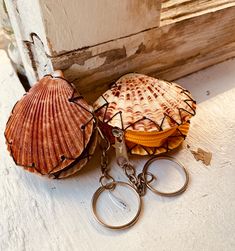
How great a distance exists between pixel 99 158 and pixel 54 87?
0.14 meters

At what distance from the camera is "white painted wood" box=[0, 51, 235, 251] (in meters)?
0.39

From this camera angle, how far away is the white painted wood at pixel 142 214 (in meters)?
0.39

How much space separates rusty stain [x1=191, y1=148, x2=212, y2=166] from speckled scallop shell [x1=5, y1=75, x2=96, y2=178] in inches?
7.3

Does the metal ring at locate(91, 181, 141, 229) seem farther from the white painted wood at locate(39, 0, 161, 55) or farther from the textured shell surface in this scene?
the white painted wood at locate(39, 0, 161, 55)

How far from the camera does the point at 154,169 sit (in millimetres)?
472

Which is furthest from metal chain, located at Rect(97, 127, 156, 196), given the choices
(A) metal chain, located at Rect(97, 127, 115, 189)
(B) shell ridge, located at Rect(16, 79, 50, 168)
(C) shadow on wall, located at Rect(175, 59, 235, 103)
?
(C) shadow on wall, located at Rect(175, 59, 235, 103)

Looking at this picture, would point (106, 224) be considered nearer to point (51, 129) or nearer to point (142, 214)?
point (142, 214)

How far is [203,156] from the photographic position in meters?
0.49

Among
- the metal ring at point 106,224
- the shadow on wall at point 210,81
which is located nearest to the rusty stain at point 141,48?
the shadow on wall at point 210,81

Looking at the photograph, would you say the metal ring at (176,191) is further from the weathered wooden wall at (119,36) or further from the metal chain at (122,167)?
the weathered wooden wall at (119,36)

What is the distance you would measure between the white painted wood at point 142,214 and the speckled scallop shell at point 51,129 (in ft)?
0.14

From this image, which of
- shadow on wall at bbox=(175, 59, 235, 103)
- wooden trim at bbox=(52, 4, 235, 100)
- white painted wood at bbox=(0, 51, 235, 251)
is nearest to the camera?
white painted wood at bbox=(0, 51, 235, 251)

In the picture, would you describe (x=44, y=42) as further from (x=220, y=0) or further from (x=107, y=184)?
(x=220, y=0)

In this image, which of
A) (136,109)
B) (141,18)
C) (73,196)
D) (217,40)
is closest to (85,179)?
(73,196)
